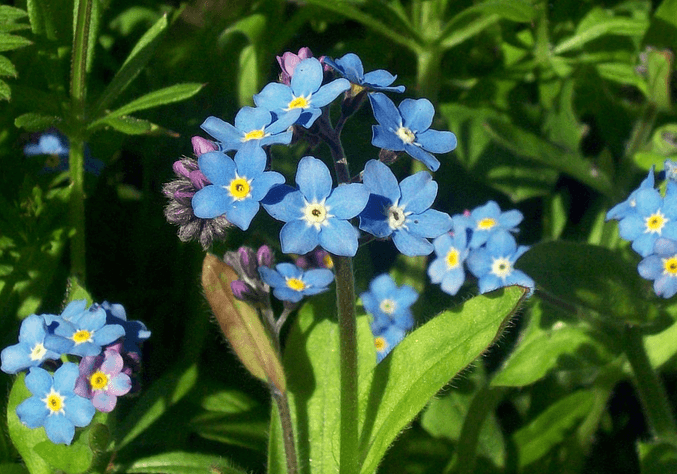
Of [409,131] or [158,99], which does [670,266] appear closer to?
[409,131]

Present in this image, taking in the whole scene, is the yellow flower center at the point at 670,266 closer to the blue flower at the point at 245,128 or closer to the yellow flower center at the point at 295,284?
the yellow flower center at the point at 295,284

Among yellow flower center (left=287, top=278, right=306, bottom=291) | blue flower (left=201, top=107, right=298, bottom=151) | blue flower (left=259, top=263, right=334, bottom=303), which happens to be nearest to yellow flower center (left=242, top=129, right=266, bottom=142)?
blue flower (left=201, top=107, right=298, bottom=151)

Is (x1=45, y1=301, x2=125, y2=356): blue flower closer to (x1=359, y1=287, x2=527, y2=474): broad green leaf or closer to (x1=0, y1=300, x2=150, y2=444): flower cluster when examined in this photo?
(x1=0, y1=300, x2=150, y2=444): flower cluster

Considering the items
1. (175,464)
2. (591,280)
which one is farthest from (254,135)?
(591,280)

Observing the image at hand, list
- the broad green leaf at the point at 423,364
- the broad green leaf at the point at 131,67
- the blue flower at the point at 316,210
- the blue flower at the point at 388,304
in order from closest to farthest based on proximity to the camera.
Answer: the blue flower at the point at 316,210
the broad green leaf at the point at 423,364
the broad green leaf at the point at 131,67
the blue flower at the point at 388,304

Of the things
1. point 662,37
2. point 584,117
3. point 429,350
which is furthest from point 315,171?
point 584,117

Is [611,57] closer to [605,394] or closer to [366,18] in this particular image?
[366,18]

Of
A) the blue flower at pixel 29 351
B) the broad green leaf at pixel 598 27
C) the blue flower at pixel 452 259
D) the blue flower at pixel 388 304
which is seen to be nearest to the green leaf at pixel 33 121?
the blue flower at pixel 29 351
